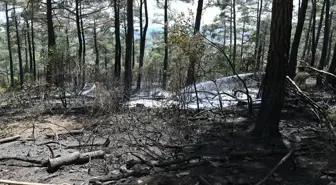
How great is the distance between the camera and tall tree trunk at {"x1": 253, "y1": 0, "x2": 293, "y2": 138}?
4.86 m

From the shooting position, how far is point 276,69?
4988 mm

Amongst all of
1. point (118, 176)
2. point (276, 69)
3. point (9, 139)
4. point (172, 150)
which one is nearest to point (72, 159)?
point (118, 176)

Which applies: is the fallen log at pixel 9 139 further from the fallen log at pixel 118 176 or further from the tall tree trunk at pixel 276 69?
the tall tree trunk at pixel 276 69

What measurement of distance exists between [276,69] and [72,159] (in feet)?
11.1

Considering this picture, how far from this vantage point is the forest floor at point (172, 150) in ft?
13.1

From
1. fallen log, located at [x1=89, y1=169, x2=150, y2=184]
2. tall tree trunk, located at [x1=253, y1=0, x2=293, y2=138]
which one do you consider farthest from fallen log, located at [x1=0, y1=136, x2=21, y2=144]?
tall tree trunk, located at [x1=253, y1=0, x2=293, y2=138]

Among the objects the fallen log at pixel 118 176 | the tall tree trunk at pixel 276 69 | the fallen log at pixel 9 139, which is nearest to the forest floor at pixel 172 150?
the fallen log at pixel 118 176

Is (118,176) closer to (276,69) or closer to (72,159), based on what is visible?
(72,159)

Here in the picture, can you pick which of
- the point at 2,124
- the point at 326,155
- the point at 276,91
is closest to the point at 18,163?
the point at 2,124

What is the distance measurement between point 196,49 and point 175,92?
1017mm

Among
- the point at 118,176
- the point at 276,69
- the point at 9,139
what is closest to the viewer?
the point at 118,176

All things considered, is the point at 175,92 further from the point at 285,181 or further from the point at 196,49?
the point at 285,181

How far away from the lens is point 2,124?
7.41 metres

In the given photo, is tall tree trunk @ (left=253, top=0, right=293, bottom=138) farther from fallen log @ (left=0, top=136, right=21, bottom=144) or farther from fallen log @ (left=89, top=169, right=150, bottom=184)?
fallen log @ (left=0, top=136, right=21, bottom=144)
